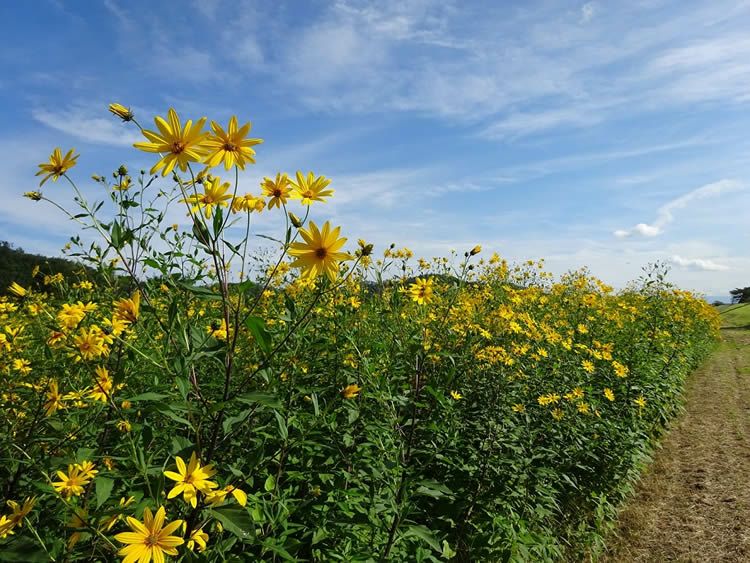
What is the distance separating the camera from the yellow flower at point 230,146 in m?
1.19

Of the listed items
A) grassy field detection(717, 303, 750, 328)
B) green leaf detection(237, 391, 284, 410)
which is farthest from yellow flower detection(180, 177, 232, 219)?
Answer: grassy field detection(717, 303, 750, 328)

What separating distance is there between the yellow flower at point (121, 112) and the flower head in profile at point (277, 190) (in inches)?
16.0

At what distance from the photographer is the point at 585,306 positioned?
5492 millimetres

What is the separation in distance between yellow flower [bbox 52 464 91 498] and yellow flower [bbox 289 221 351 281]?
900 millimetres

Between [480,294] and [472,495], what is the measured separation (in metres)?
2.17

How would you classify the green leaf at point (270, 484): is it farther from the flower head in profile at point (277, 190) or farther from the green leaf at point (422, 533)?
the flower head in profile at point (277, 190)

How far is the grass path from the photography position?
3.14m

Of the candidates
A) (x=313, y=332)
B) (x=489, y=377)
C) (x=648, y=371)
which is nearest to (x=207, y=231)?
(x=313, y=332)

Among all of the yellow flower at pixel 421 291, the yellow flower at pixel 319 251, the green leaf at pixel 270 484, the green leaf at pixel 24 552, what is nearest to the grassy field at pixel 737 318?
the yellow flower at pixel 421 291

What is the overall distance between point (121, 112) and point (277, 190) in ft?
1.55

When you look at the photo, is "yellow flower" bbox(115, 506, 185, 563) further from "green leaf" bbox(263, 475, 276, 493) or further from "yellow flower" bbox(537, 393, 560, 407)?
"yellow flower" bbox(537, 393, 560, 407)

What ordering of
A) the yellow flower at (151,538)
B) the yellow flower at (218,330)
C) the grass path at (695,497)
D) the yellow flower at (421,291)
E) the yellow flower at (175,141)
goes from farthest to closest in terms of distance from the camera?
the grass path at (695,497) → the yellow flower at (421,291) → the yellow flower at (218,330) → the yellow flower at (175,141) → the yellow flower at (151,538)

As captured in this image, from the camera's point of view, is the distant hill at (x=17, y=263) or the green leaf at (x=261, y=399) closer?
the green leaf at (x=261, y=399)

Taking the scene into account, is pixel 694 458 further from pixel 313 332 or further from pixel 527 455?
pixel 313 332
